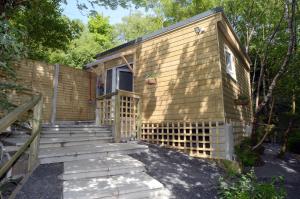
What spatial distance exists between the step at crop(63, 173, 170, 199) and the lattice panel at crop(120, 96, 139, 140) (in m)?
3.10

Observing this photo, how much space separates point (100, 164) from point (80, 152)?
0.72 meters

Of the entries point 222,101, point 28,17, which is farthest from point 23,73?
point 222,101

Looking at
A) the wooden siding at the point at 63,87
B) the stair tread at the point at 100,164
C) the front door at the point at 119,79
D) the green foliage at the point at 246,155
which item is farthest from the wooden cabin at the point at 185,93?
the wooden siding at the point at 63,87

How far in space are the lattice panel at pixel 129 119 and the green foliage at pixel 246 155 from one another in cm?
314

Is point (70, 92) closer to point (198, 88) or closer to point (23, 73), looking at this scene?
point (23, 73)

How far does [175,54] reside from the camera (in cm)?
776

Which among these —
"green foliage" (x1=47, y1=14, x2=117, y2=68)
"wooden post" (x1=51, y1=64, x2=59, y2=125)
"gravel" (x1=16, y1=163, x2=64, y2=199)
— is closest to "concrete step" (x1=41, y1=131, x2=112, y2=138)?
"gravel" (x1=16, y1=163, x2=64, y2=199)

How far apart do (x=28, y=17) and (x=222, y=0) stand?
11.1m

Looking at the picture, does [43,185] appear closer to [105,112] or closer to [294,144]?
[105,112]

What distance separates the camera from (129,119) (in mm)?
7793

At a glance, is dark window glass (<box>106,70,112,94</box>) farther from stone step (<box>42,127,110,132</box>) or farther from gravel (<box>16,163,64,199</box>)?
gravel (<box>16,163,64,199</box>)

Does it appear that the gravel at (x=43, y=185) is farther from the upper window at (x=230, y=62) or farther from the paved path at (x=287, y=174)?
the upper window at (x=230, y=62)

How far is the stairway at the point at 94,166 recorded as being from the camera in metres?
3.79

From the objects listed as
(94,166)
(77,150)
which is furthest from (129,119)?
(94,166)
